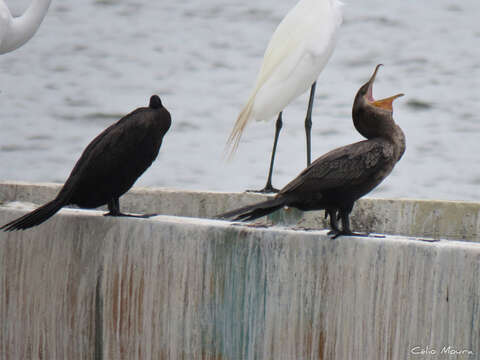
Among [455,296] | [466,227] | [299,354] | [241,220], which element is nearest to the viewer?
[455,296]

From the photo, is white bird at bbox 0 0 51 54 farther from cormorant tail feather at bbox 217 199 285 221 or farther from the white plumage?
cormorant tail feather at bbox 217 199 285 221

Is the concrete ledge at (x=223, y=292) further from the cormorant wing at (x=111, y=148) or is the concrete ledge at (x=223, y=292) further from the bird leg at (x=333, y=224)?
the cormorant wing at (x=111, y=148)

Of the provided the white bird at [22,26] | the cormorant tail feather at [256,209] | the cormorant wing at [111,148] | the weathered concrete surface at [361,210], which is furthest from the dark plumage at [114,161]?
the white bird at [22,26]

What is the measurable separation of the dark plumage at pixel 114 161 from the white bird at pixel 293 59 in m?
1.47

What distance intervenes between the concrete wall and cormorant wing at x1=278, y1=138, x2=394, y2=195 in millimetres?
168

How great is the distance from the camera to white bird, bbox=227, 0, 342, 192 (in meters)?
5.16

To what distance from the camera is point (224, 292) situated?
11.0 feet

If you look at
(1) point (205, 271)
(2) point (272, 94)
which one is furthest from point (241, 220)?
(2) point (272, 94)

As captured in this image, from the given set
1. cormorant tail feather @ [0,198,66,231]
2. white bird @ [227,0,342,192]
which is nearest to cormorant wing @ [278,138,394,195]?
cormorant tail feather @ [0,198,66,231]

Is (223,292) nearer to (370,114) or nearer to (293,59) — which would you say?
(370,114)

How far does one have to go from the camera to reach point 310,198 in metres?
3.29

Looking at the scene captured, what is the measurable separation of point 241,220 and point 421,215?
190 centimetres

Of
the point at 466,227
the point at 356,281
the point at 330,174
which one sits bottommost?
the point at 466,227

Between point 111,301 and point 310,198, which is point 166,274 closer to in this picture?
point 111,301
